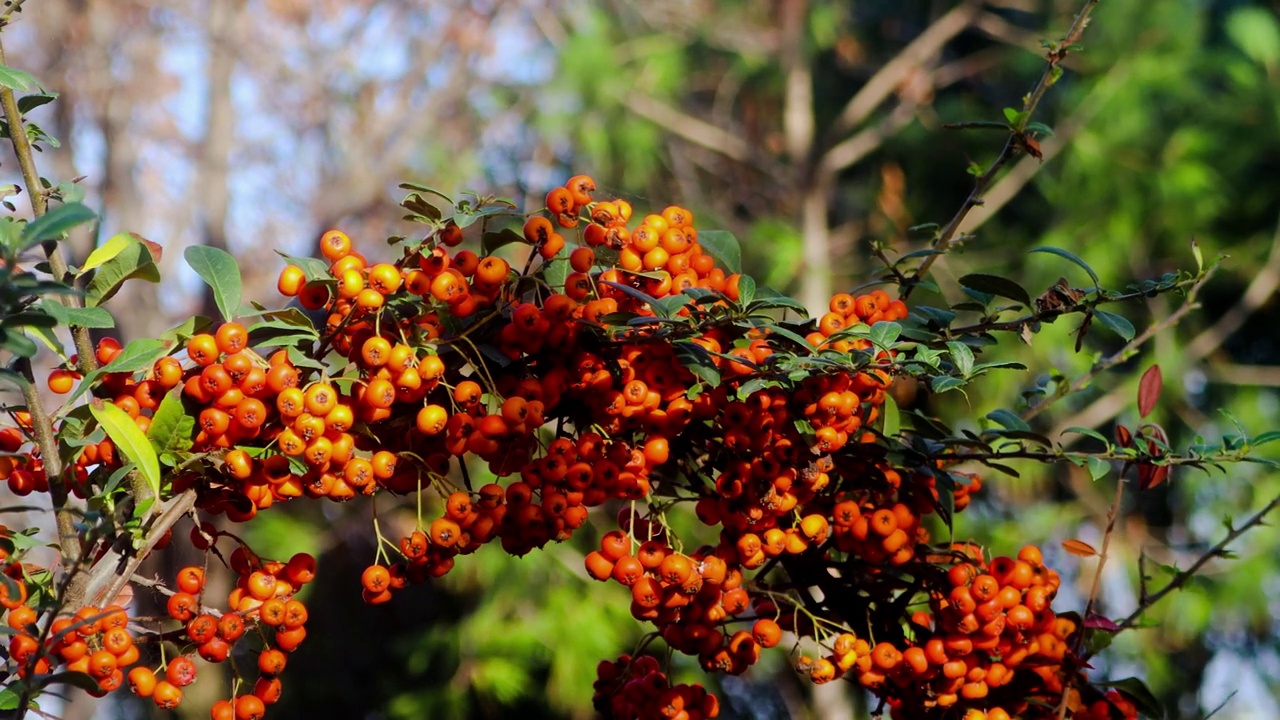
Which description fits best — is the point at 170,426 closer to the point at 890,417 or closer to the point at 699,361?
the point at 699,361

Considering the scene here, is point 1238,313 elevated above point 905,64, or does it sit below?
below

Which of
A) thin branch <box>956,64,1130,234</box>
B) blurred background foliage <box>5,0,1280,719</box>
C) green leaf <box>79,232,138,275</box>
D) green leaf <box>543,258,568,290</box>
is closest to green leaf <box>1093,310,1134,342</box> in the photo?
green leaf <box>543,258,568,290</box>

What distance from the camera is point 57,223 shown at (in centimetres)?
84

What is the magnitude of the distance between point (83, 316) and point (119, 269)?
0.12 metres

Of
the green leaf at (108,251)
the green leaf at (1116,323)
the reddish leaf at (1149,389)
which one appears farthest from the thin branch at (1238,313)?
the green leaf at (108,251)

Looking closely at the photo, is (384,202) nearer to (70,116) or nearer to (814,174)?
(70,116)

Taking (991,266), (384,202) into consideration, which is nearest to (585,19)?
(384,202)

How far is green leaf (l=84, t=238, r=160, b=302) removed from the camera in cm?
109

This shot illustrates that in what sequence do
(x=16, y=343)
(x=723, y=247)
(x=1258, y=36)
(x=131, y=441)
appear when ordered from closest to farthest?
(x=16, y=343), (x=131, y=441), (x=723, y=247), (x=1258, y=36)

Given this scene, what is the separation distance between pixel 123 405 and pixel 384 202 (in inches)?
295

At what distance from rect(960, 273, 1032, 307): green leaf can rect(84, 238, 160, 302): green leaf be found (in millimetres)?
921

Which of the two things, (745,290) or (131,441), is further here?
(745,290)

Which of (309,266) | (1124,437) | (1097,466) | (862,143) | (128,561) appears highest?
(862,143)

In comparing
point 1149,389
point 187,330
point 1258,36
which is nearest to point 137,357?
point 187,330
